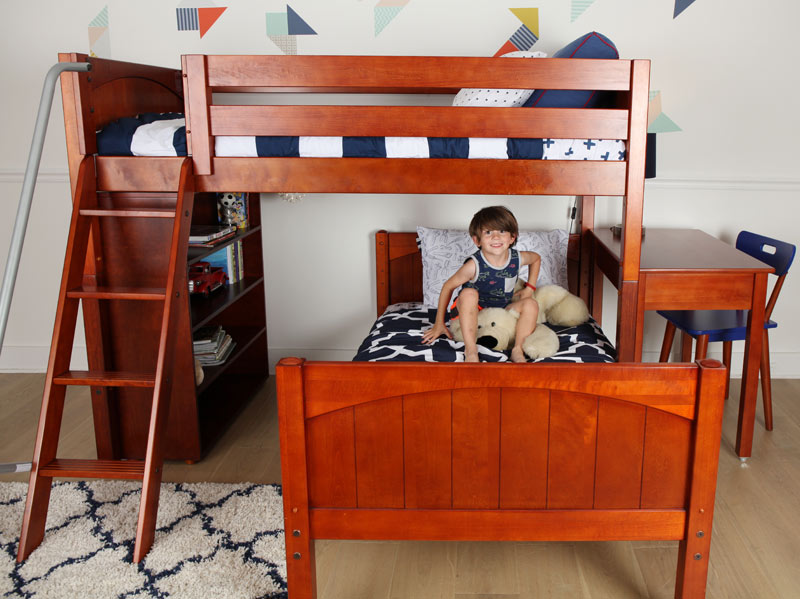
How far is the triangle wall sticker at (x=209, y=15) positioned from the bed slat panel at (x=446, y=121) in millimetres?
1364

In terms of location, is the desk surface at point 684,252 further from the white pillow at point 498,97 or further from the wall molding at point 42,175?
the wall molding at point 42,175

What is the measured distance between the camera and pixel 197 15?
322 centimetres

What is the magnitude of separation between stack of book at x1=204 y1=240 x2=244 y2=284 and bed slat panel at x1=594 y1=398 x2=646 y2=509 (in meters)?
1.98

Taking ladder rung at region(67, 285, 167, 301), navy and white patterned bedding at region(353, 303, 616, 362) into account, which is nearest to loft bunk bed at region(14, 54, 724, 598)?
ladder rung at region(67, 285, 167, 301)

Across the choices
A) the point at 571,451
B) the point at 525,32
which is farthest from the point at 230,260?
the point at 571,451

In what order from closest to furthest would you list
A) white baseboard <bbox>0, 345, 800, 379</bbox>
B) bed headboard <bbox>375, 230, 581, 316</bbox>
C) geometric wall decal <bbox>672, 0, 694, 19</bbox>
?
geometric wall decal <bbox>672, 0, 694, 19</bbox> < bed headboard <bbox>375, 230, 581, 316</bbox> < white baseboard <bbox>0, 345, 800, 379</bbox>

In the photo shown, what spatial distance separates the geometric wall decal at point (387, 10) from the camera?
3170 mm

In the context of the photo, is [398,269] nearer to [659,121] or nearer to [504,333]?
[504,333]

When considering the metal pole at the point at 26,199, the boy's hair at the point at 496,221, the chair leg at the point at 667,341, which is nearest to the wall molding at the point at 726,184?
the chair leg at the point at 667,341

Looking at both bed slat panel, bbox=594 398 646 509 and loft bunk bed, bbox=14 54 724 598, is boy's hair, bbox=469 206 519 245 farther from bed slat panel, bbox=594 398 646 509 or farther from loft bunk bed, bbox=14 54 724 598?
bed slat panel, bbox=594 398 646 509

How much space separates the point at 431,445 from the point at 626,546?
84cm

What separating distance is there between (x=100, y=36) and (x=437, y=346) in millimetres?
2131

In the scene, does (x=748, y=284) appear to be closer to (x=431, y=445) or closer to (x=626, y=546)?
(x=626, y=546)

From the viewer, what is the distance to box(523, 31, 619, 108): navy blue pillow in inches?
84.8
